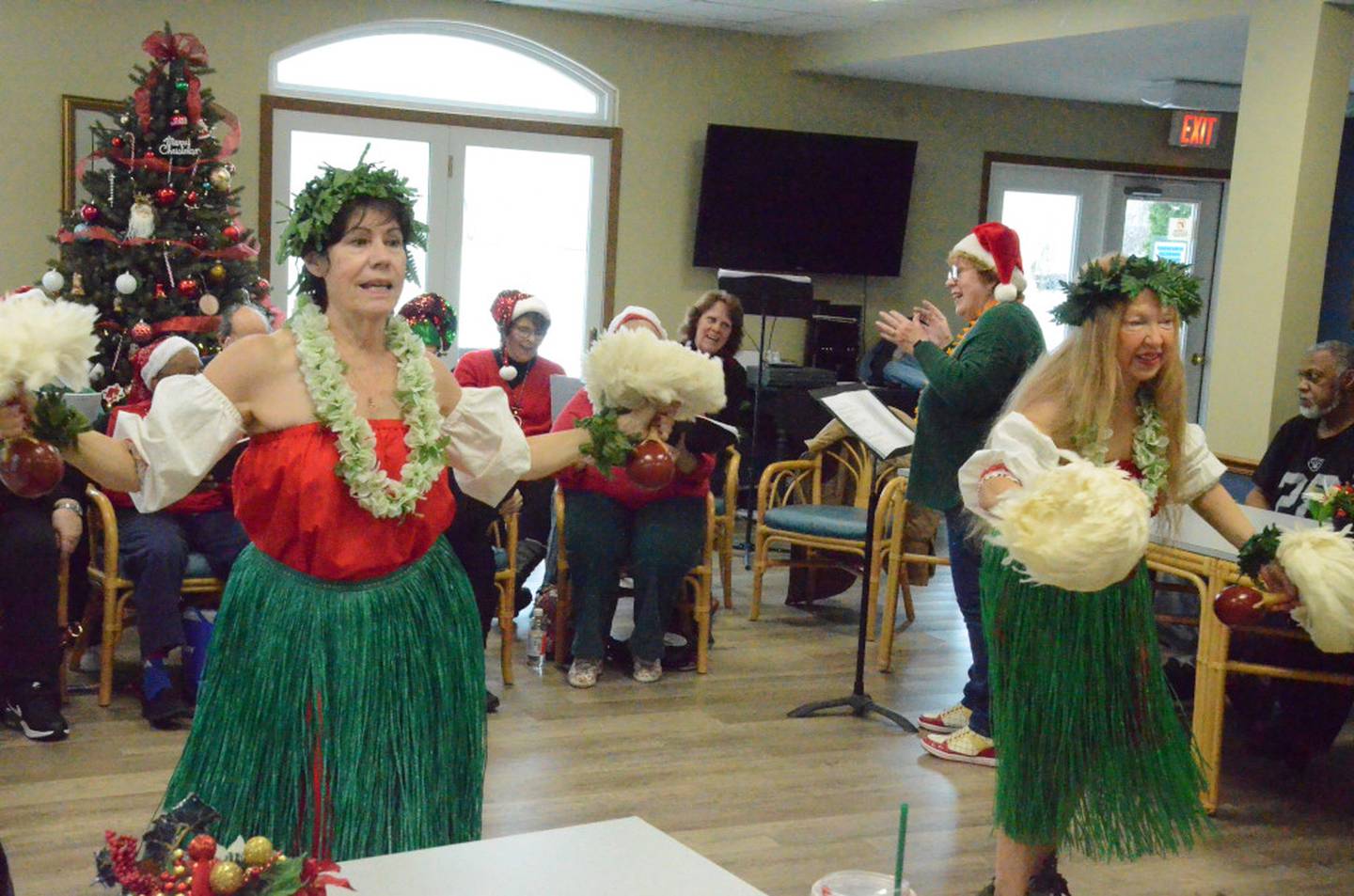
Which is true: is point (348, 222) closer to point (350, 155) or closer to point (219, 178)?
point (219, 178)

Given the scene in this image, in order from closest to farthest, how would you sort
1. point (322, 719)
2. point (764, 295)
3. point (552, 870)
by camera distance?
point (552, 870) < point (322, 719) < point (764, 295)

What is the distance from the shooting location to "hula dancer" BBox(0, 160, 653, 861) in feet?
7.33

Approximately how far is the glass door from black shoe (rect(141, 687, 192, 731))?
723 cm

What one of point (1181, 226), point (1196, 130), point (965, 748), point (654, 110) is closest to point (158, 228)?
point (654, 110)

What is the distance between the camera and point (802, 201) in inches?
336

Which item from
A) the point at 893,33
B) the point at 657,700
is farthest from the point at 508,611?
the point at 893,33

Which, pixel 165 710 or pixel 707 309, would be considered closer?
pixel 165 710

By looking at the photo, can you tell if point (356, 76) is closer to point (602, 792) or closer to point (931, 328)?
point (931, 328)

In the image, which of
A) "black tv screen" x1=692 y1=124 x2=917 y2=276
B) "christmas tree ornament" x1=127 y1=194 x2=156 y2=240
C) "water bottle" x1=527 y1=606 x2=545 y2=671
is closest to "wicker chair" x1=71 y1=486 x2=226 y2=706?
"water bottle" x1=527 y1=606 x2=545 y2=671

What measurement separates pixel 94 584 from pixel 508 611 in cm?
127

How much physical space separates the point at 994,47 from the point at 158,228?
4.25 m

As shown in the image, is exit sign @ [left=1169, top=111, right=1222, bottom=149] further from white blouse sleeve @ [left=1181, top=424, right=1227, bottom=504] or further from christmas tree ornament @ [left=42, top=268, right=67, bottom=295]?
christmas tree ornament @ [left=42, top=268, right=67, bottom=295]

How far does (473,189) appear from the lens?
7.96 metres

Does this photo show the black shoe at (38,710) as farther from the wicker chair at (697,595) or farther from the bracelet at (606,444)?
the bracelet at (606,444)
